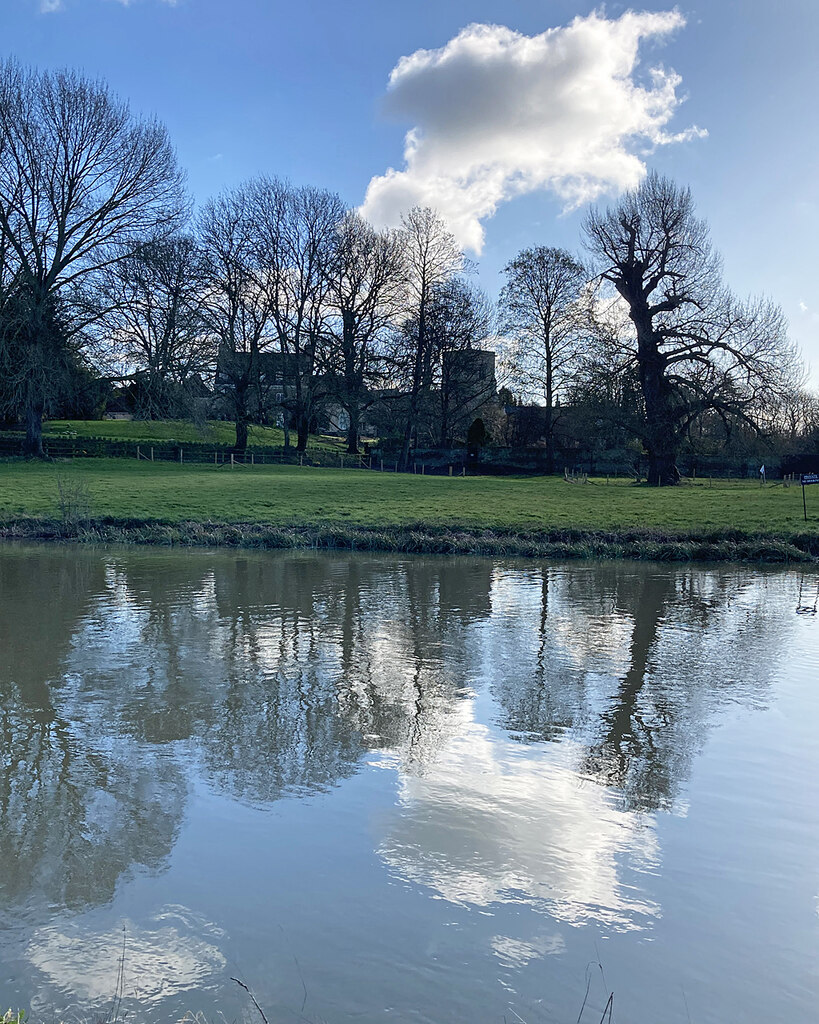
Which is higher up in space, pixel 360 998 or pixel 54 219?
pixel 54 219

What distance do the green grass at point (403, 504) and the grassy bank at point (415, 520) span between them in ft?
0.16

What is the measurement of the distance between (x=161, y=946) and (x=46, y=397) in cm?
3276

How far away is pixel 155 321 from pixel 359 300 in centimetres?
1606

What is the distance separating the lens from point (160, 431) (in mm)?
54906

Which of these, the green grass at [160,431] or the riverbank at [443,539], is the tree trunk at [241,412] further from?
the riverbank at [443,539]

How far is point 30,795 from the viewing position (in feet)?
16.1

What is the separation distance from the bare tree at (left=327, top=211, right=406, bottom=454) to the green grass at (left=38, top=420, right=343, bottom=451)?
722 cm

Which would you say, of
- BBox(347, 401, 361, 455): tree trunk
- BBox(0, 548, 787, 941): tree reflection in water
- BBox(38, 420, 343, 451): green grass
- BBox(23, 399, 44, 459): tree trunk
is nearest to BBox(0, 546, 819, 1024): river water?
BBox(0, 548, 787, 941): tree reflection in water

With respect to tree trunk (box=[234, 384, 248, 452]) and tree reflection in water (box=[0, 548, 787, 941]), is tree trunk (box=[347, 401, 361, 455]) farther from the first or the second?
tree reflection in water (box=[0, 548, 787, 941])

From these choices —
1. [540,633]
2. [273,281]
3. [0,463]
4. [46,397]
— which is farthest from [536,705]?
[273,281]

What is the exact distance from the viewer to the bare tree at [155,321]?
3488cm

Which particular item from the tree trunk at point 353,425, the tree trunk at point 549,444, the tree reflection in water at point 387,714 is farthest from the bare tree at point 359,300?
the tree reflection in water at point 387,714

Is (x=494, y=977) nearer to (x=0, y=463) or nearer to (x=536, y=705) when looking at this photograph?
(x=536, y=705)

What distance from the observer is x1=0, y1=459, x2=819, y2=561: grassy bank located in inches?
738
